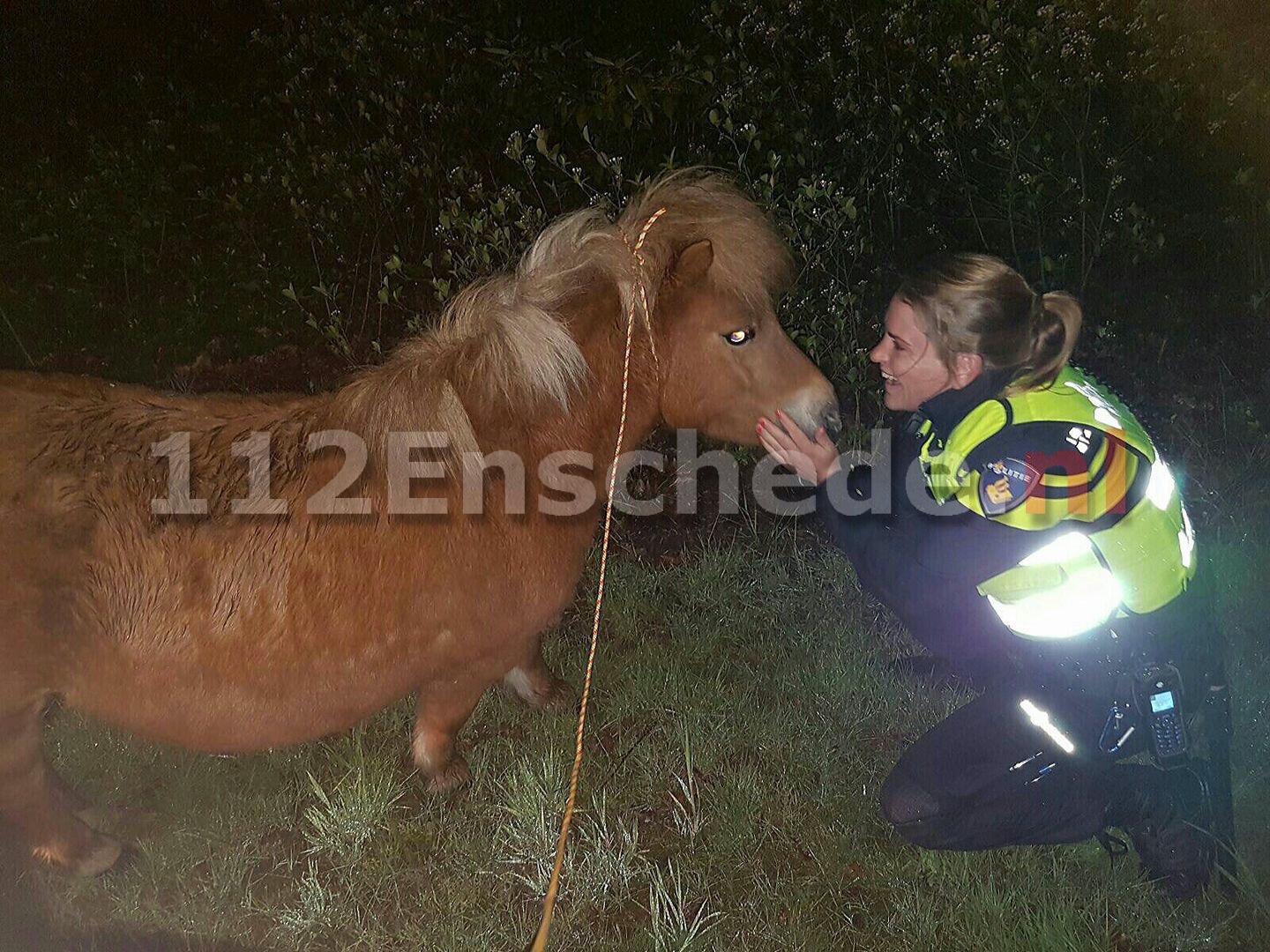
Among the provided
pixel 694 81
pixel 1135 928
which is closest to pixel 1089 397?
pixel 1135 928

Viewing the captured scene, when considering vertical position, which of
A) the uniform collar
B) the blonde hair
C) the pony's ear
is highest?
the pony's ear

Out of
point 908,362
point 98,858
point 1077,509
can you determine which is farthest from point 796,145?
point 98,858

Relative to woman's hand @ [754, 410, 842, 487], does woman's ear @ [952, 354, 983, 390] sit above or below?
above

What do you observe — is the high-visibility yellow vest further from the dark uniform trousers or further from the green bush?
the green bush

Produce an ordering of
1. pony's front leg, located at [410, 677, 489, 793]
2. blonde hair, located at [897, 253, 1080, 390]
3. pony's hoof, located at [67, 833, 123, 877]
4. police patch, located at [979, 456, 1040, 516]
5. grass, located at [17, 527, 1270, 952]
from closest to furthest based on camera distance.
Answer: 1. police patch, located at [979, 456, 1040, 516]
2. blonde hair, located at [897, 253, 1080, 390]
3. grass, located at [17, 527, 1270, 952]
4. pony's hoof, located at [67, 833, 123, 877]
5. pony's front leg, located at [410, 677, 489, 793]

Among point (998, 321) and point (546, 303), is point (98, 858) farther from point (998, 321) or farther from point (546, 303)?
point (998, 321)

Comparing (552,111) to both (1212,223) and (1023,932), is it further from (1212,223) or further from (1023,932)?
(1023,932)

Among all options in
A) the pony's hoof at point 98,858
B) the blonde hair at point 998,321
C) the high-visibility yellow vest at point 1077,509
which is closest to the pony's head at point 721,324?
the blonde hair at point 998,321

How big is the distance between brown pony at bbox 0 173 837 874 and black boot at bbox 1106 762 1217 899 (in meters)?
1.42

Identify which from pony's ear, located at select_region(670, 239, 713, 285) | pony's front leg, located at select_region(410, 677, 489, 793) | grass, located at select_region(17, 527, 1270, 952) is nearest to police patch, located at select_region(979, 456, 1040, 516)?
pony's ear, located at select_region(670, 239, 713, 285)

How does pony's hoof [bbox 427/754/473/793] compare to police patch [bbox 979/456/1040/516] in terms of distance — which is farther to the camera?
Result: pony's hoof [bbox 427/754/473/793]

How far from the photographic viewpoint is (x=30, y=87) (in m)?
9.13

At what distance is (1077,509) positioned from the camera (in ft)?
8.91

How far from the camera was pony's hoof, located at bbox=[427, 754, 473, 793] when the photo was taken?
3.51 metres
